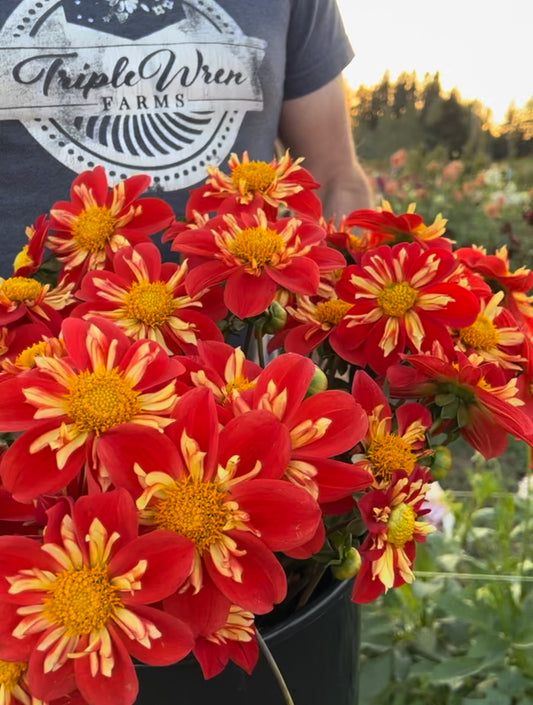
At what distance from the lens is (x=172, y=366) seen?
0.25 metres

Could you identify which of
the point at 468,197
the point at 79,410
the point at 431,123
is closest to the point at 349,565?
the point at 79,410

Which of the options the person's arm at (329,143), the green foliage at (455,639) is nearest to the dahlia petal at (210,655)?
the green foliage at (455,639)

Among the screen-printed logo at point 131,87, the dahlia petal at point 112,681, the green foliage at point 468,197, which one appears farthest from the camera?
the green foliage at point 468,197

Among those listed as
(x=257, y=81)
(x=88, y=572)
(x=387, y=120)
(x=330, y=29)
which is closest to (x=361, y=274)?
(x=88, y=572)

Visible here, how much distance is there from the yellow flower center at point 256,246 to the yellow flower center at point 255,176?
0.20 feet

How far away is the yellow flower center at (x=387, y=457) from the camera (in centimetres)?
28

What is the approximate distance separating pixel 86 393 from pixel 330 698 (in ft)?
0.78

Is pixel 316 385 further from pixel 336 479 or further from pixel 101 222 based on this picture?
pixel 101 222

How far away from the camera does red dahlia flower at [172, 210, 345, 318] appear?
1.04ft

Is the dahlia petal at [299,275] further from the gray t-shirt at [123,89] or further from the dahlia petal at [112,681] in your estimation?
the gray t-shirt at [123,89]

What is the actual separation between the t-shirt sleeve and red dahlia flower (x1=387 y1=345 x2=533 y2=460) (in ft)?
2.11

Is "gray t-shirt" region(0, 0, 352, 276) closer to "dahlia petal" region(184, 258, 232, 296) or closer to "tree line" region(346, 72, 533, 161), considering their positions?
"dahlia petal" region(184, 258, 232, 296)

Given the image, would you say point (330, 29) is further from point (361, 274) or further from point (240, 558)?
point (240, 558)

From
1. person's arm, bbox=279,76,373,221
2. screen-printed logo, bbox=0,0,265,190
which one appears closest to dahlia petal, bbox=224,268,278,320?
screen-printed logo, bbox=0,0,265,190
